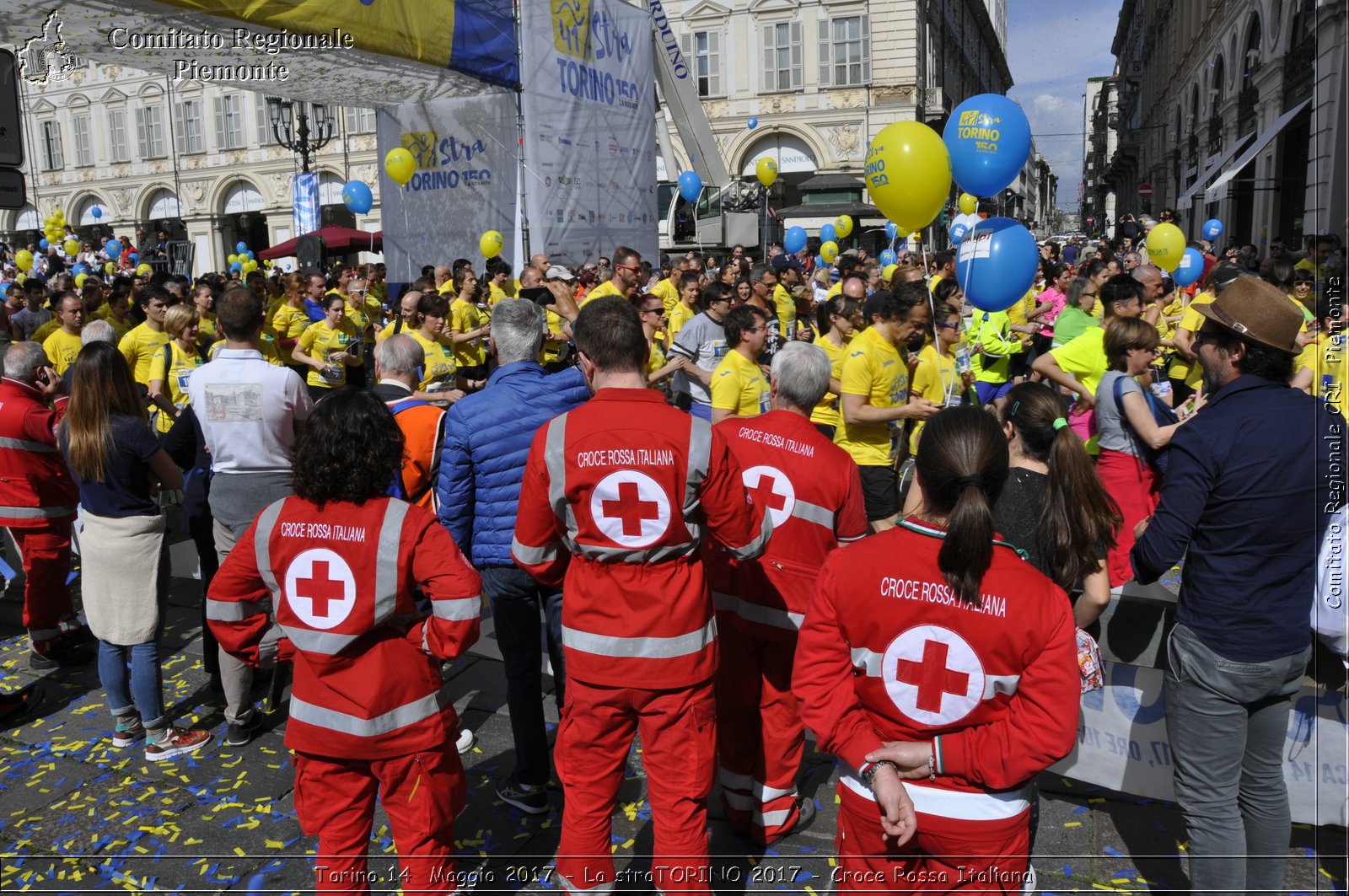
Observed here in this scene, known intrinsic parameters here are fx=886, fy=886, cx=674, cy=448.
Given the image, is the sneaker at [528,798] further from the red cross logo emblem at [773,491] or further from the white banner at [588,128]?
the white banner at [588,128]

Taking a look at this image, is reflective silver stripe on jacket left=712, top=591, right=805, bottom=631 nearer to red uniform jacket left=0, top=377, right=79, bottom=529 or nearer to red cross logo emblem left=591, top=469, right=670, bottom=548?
red cross logo emblem left=591, top=469, right=670, bottom=548

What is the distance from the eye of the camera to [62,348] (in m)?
7.45

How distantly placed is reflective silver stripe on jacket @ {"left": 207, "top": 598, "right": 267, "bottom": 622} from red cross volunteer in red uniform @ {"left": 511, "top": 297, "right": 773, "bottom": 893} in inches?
36.8

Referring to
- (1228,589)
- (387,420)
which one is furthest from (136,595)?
(1228,589)

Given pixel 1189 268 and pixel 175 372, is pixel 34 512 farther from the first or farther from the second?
pixel 1189 268

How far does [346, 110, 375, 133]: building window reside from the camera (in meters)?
37.7

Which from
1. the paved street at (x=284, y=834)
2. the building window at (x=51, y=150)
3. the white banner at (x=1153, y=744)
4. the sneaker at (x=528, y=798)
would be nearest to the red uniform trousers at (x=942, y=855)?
the paved street at (x=284, y=834)

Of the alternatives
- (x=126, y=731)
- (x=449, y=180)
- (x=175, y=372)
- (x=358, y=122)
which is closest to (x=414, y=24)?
(x=449, y=180)

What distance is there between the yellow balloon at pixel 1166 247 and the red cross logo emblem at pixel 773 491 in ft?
27.9

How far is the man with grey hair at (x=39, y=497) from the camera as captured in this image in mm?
4633

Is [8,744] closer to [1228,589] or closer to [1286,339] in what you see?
[1228,589]

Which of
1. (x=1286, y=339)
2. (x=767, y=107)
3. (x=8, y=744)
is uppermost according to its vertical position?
(x=767, y=107)

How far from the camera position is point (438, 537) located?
255 cm

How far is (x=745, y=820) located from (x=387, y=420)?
6.38 ft
